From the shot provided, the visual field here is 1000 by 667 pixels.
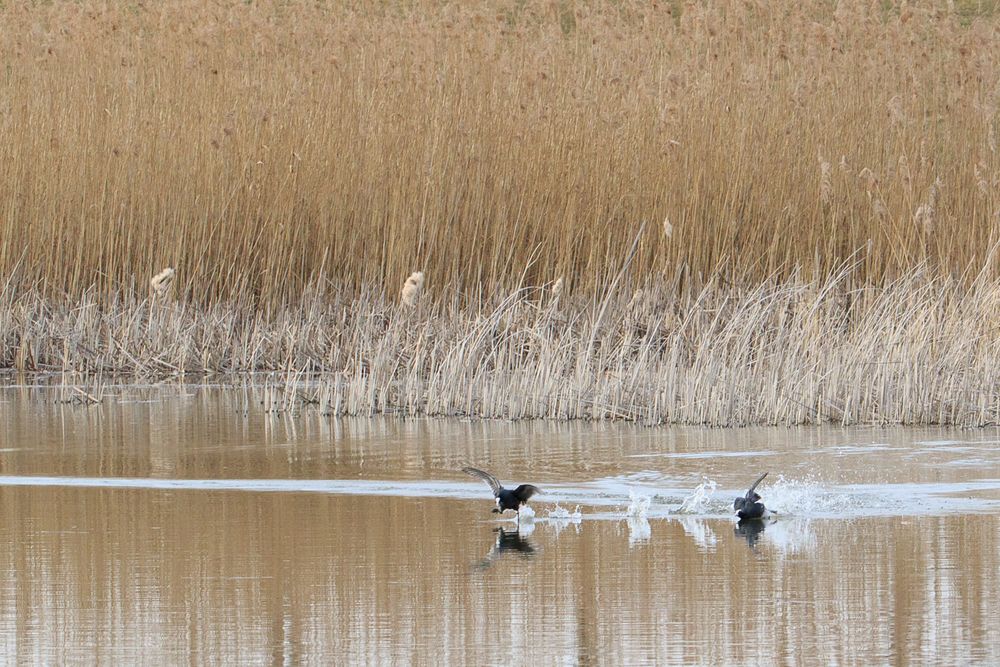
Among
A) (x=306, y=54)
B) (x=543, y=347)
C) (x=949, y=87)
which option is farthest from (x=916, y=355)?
(x=306, y=54)

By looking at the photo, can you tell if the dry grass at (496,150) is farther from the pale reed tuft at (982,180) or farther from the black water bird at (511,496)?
the black water bird at (511,496)

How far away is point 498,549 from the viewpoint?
16.6ft

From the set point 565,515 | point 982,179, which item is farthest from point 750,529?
point 982,179

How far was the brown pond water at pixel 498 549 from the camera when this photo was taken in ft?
12.6

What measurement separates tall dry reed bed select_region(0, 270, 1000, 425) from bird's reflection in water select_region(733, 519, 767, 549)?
8.57 feet

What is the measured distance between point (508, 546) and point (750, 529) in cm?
76

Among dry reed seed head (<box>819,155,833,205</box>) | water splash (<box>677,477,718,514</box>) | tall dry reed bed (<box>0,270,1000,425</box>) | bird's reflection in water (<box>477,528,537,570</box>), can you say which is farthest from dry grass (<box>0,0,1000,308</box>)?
bird's reflection in water (<box>477,528,537,570</box>)

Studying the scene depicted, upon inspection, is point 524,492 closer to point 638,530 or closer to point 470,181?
point 638,530

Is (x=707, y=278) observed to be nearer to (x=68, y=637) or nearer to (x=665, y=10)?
(x=665, y=10)

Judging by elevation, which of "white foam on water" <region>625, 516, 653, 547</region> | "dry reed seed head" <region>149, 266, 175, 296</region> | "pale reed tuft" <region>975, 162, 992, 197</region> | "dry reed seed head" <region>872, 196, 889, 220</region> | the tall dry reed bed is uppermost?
"pale reed tuft" <region>975, 162, 992, 197</region>

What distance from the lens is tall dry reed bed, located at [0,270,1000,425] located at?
8.14m

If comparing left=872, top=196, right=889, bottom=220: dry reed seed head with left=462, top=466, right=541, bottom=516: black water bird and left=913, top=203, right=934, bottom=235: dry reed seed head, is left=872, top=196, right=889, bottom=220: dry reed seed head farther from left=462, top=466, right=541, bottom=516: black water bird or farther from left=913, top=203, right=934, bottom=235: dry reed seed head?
left=462, top=466, right=541, bottom=516: black water bird

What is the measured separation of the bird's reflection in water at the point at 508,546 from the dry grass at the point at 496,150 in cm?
519

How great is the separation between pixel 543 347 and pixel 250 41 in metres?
5.07
